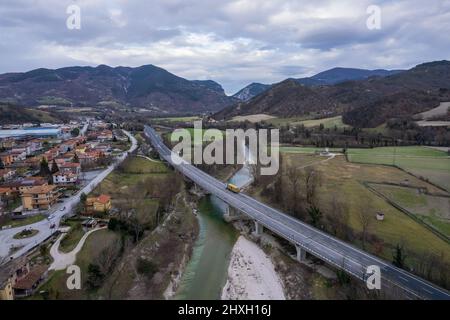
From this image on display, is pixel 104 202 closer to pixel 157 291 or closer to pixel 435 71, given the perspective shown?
pixel 157 291

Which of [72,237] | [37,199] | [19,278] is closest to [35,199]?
[37,199]

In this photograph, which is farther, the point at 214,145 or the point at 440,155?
the point at 214,145

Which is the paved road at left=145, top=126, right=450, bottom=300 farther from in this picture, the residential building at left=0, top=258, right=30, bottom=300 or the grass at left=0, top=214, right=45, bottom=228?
the residential building at left=0, top=258, right=30, bottom=300

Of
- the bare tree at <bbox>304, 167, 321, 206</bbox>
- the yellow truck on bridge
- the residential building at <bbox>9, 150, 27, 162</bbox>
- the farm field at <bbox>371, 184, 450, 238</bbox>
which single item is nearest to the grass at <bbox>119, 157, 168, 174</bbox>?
the yellow truck on bridge

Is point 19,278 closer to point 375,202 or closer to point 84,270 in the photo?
point 84,270

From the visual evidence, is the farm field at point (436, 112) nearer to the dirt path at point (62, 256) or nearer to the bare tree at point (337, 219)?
the bare tree at point (337, 219)

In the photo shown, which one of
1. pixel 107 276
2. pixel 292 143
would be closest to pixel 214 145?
pixel 292 143
